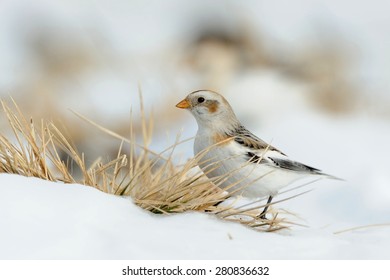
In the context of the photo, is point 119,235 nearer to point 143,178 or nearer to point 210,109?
point 143,178

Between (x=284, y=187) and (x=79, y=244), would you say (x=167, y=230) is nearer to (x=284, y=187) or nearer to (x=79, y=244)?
(x=79, y=244)

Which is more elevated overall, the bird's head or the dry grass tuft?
the bird's head

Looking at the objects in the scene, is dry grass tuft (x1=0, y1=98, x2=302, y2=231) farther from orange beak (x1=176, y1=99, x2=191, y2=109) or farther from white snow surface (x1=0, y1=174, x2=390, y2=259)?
orange beak (x1=176, y1=99, x2=191, y2=109)

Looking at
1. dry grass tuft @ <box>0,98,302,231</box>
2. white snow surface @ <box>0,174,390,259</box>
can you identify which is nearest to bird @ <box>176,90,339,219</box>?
dry grass tuft @ <box>0,98,302,231</box>

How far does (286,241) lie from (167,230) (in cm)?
50

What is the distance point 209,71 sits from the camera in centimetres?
716

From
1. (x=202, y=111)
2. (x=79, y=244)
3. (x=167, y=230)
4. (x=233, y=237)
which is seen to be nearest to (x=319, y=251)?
(x=233, y=237)

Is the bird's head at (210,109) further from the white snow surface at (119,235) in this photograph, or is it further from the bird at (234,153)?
the white snow surface at (119,235)

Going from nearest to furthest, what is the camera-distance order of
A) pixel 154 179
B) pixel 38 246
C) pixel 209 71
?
pixel 38 246
pixel 154 179
pixel 209 71

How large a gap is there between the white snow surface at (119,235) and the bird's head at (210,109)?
758mm

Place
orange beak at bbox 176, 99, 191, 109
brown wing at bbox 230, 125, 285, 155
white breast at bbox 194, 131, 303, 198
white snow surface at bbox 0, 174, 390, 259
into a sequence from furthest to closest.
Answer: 1. orange beak at bbox 176, 99, 191, 109
2. brown wing at bbox 230, 125, 285, 155
3. white breast at bbox 194, 131, 303, 198
4. white snow surface at bbox 0, 174, 390, 259

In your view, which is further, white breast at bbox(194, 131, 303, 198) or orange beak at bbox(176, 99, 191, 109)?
orange beak at bbox(176, 99, 191, 109)

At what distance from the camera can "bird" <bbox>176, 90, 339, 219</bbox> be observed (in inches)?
124

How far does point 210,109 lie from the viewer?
3.39 metres
